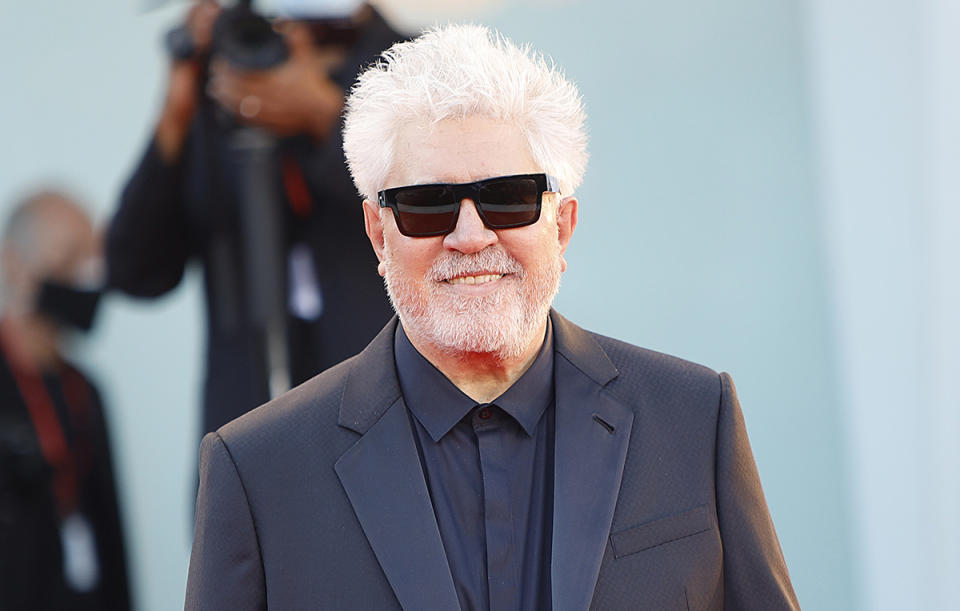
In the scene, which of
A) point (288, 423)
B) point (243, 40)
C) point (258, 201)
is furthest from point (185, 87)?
point (288, 423)

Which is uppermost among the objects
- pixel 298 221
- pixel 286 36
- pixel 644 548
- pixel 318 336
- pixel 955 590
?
pixel 286 36

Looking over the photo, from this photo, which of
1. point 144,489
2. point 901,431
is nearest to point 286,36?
point 144,489

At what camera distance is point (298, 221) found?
307 cm

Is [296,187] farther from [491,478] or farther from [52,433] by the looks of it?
[491,478]

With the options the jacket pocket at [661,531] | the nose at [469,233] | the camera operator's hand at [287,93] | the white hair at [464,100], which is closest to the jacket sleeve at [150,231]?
the camera operator's hand at [287,93]

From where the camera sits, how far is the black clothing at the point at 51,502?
11.2 feet

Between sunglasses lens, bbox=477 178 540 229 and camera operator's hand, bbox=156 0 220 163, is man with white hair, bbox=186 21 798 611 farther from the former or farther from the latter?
camera operator's hand, bbox=156 0 220 163

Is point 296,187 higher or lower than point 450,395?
higher

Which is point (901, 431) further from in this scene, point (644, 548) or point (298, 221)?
point (644, 548)

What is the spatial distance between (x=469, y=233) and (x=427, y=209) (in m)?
0.07

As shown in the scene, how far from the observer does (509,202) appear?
1.72m

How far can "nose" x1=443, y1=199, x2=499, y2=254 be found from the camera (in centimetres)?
171

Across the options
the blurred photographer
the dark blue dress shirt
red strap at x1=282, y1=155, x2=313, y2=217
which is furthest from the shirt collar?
red strap at x1=282, y1=155, x2=313, y2=217

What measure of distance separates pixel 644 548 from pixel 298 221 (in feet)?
5.37
